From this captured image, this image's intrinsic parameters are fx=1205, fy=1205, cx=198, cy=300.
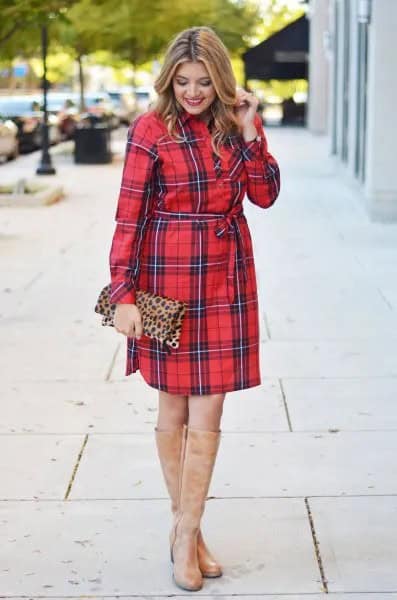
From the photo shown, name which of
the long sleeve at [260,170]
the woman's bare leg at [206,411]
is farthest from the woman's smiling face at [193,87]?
the woman's bare leg at [206,411]

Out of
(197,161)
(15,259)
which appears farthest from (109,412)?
(15,259)

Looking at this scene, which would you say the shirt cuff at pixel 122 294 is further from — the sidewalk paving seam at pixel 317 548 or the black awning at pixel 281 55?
the black awning at pixel 281 55

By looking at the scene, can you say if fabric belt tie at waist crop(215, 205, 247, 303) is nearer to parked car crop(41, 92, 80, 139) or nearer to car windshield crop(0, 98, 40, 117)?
parked car crop(41, 92, 80, 139)

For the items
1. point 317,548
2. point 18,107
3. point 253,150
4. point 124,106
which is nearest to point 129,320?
point 253,150

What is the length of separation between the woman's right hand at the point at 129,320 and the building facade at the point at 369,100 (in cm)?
1104

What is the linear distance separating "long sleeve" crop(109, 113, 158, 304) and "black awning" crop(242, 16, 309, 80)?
4050cm

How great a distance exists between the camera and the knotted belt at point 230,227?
4.12 metres

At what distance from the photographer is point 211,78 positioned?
157 inches

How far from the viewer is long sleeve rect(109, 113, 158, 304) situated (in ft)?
13.3

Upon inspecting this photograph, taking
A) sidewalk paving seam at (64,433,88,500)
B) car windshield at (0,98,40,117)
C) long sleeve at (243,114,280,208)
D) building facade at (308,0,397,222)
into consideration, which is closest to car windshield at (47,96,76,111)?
car windshield at (0,98,40,117)

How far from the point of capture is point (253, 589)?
13.9 feet

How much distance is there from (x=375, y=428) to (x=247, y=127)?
250cm

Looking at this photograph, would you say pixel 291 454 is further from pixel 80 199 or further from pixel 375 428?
pixel 80 199

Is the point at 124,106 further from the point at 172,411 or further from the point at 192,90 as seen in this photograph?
the point at 192,90
